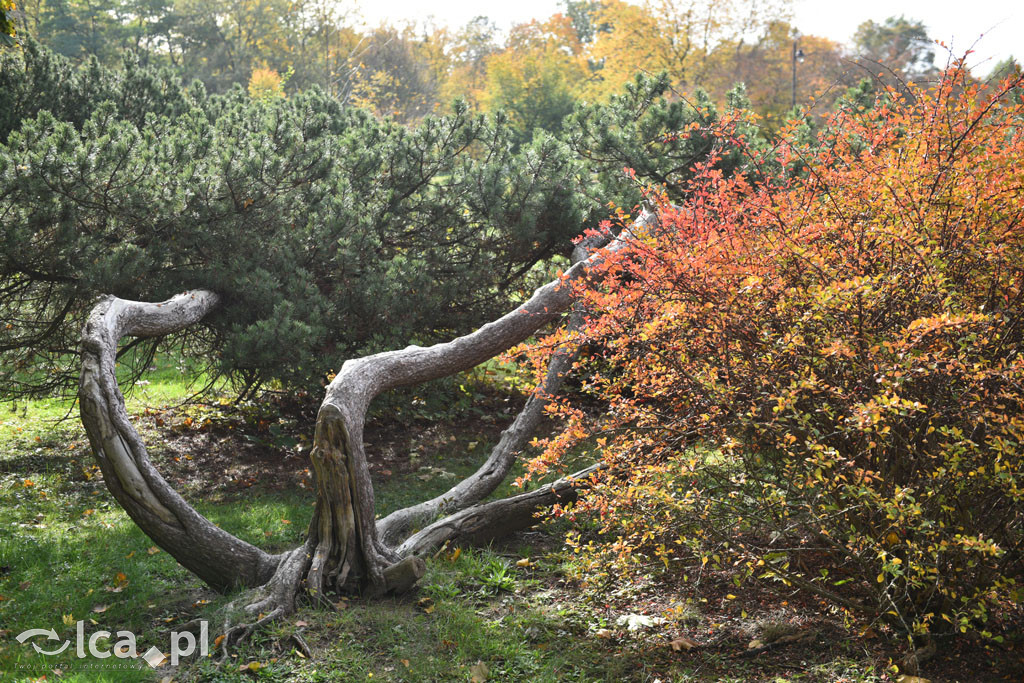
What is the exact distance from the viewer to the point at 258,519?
5.62 m

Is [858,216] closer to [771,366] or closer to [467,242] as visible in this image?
[771,366]

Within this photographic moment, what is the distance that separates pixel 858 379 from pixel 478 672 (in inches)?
80.6

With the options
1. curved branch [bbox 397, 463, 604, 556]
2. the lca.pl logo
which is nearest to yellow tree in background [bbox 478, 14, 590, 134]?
curved branch [bbox 397, 463, 604, 556]

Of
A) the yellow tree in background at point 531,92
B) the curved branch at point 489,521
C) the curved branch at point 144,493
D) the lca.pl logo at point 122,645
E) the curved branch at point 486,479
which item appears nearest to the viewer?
the lca.pl logo at point 122,645

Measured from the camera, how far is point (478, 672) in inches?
137

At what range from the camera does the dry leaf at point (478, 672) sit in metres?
3.45

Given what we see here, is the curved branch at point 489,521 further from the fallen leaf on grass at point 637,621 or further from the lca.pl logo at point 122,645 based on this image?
the lca.pl logo at point 122,645

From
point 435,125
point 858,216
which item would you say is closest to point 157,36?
point 435,125

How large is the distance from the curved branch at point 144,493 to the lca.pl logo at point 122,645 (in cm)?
42

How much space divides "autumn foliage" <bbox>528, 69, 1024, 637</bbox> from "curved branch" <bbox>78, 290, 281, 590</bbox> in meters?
1.85

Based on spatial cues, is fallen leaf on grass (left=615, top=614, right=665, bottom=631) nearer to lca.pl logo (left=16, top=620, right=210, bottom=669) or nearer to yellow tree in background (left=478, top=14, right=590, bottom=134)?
lca.pl logo (left=16, top=620, right=210, bottom=669)

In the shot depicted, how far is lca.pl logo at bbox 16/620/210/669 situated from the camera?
3531 mm

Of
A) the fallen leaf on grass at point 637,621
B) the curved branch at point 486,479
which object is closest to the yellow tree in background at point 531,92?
the curved branch at point 486,479

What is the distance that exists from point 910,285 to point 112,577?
174 inches
